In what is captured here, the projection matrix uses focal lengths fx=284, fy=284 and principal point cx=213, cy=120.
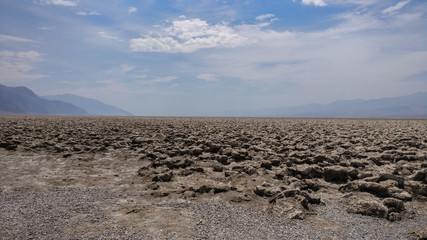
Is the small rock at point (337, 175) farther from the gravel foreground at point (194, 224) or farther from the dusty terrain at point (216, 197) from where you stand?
the gravel foreground at point (194, 224)

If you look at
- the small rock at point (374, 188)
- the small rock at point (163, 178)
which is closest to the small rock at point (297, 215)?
the small rock at point (374, 188)

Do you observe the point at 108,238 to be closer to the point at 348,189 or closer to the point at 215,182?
the point at 215,182

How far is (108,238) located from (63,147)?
22.7ft

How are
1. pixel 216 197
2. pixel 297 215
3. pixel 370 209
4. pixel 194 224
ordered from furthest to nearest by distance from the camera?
pixel 216 197 → pixel 370 209 → pixel 297 215 → pixel 194 224

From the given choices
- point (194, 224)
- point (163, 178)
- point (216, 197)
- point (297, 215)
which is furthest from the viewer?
point (163, 178)

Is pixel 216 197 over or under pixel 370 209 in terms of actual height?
under

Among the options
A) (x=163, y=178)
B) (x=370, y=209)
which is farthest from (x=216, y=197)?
(x=370, y=209)

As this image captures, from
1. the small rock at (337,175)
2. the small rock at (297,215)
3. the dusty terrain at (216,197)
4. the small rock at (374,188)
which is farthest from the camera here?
the small rock at (337,175)

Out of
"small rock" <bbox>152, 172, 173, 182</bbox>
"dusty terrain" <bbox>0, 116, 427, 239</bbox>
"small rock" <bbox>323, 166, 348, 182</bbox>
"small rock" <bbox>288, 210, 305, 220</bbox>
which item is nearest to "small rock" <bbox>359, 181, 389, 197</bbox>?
"dusty terrain" <bbox>0, 116, 427, 239</bbox>

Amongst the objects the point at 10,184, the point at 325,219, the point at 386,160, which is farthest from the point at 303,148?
the point at 10,184

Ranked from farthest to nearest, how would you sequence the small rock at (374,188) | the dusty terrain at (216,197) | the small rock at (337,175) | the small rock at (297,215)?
the small rock at (337,175) < the small rock at (374,188) < the small rock at (297,215) < the dusty terrain at (216,197)

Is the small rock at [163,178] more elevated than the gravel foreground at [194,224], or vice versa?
the small rock at [163,178]

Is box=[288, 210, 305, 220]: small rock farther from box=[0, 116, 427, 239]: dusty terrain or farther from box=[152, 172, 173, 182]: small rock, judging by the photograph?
box=[152, 172, 173, 182]: small rock

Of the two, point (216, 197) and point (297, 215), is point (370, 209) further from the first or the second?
point (216, 197)
